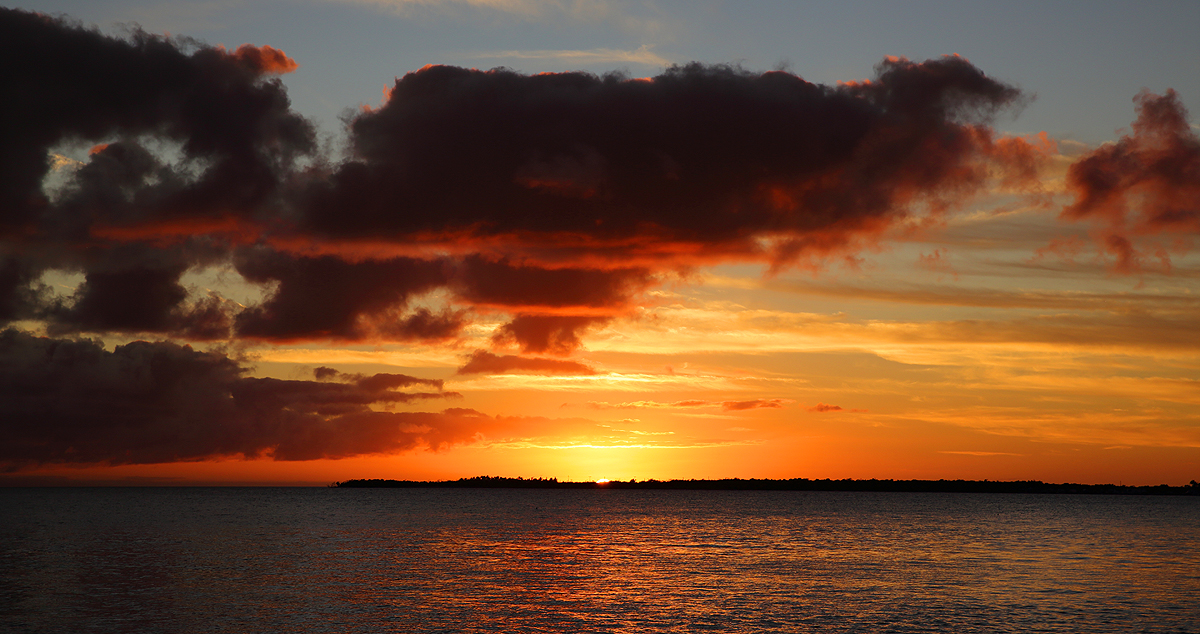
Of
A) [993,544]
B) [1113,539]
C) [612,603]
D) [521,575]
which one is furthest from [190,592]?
[1113,539]

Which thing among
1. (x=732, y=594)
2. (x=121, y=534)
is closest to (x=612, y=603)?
(x=732, y=594)

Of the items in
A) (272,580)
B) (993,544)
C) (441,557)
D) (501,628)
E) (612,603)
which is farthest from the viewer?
(993,544)

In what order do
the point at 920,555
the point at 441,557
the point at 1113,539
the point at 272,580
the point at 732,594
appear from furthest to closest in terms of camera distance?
the point at 1113,539, the point at 920,555, the point at 441,557, the point at 272,580, the point at 732,594

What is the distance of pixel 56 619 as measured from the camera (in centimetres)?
5309

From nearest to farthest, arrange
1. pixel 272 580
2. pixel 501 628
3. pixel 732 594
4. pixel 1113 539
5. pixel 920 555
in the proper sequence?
pixel 501 628 < pixel 732 594 < pixel 272 580 < pixel 920 555 < pixel 1113 539

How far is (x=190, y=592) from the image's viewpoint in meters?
65.4

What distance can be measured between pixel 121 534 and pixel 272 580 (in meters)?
78.3

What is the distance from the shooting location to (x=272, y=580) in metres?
72.2

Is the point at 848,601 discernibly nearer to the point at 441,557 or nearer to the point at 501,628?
the point at 501,628

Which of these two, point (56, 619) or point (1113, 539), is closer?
point (56, 619)

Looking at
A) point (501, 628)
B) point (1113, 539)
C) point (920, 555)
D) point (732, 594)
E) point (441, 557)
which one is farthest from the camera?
point (1113, 539)

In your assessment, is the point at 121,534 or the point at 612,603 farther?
the point at 121,534

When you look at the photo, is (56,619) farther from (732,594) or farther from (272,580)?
(732,594)

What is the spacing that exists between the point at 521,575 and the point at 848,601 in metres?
28.3
